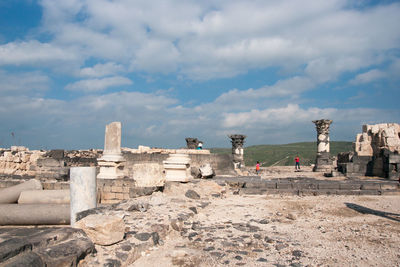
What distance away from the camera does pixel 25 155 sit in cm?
1589

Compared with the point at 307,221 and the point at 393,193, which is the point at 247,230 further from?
the point at 393,193

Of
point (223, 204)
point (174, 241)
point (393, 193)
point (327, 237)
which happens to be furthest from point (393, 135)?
point (174, 241)

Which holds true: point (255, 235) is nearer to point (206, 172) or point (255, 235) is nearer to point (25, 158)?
point (206, 172)

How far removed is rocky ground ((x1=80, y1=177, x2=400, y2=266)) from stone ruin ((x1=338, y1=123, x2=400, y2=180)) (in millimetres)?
9287

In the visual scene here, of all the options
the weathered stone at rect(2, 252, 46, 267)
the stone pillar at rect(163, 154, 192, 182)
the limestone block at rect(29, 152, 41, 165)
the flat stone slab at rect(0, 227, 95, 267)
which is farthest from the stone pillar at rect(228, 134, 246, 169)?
the weathered stone at rect(2, 252, 46, 267)

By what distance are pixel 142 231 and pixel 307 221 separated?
3.39 meters

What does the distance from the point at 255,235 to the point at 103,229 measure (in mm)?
2438

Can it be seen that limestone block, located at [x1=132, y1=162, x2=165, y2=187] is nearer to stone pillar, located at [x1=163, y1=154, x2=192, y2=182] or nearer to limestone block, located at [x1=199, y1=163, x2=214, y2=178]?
stone pillar, located at [x1=163, y1=154, x2=192, y2=182]

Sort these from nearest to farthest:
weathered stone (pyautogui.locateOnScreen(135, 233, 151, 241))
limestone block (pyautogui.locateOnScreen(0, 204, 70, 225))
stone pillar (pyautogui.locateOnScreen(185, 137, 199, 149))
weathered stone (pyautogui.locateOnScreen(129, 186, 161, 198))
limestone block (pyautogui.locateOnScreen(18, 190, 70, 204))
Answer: weathered stone (pyautogui.locateOnScreen(135, 233, 151, 241))
limestone block (pyautogui.locateOnScreen(0, 204, 70, 225))
limestone block (pyautogui.locateOnScreen(18, 190, 70, 204))
weathered stone (pyautogui.locateOnScreen(129, 186, 161, 198))
stone pillar (pyautogui.locateOnScreen(185, 137, 199, 149))

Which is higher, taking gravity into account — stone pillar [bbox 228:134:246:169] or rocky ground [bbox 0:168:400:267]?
stone pillar [bbox 228:134:246:169]

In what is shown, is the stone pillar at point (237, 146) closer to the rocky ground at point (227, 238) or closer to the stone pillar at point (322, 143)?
the stone pillar at point (322, 143)

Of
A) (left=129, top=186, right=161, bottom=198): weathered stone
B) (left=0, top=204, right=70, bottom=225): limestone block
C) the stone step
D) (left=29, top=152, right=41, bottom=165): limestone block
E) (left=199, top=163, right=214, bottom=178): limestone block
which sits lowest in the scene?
(left=0, top=204, right=70, bottom=225): limestone block

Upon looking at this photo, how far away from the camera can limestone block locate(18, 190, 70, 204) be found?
304 inches

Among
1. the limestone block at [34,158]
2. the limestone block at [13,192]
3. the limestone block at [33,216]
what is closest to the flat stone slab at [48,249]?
the limestone block at [33,216]
